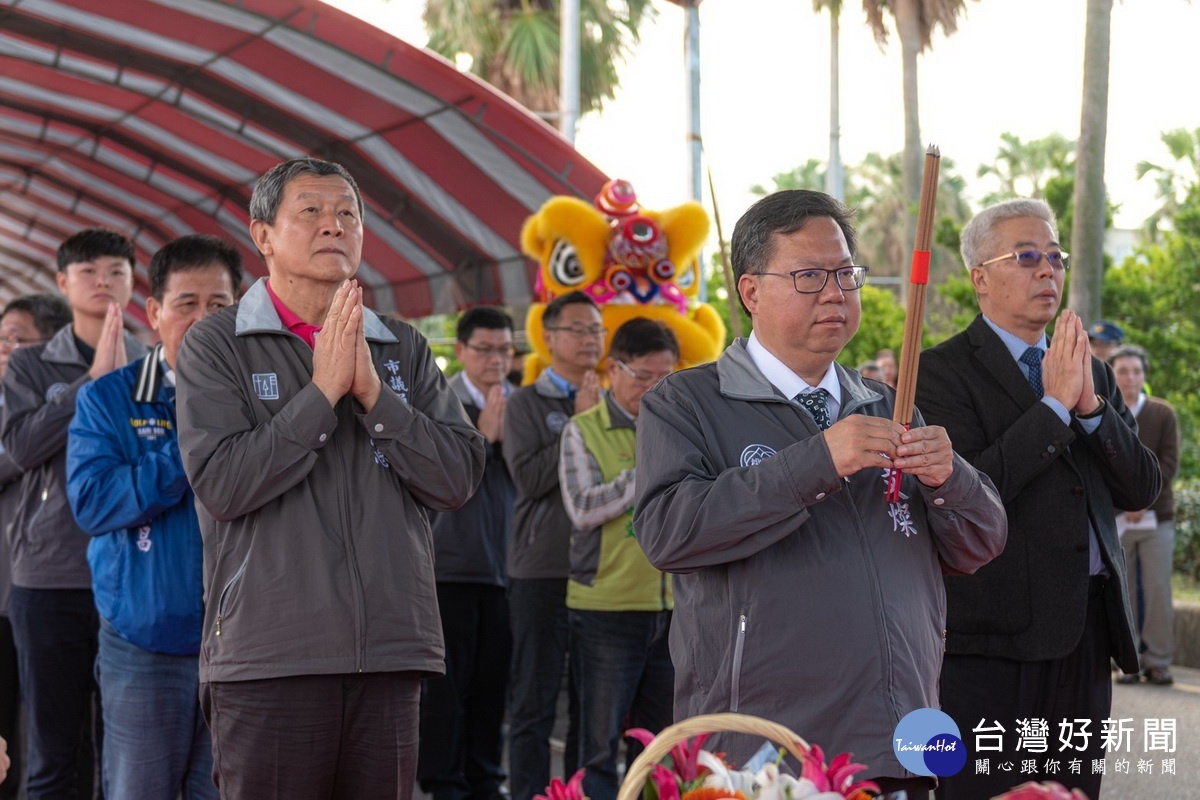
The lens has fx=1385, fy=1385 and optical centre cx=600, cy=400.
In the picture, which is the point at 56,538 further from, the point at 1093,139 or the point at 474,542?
the point at 1093,139

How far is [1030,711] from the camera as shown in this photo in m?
3.81

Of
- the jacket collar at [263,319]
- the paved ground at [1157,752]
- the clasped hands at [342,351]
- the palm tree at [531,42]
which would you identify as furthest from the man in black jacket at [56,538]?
the palm tree at [531,42]

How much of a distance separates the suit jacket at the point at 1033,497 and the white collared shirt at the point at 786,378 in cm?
83

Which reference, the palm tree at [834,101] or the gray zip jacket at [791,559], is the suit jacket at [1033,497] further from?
the palm tree at [834,101]

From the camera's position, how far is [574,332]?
6.17m

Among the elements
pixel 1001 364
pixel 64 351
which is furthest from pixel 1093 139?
pixel 64 351

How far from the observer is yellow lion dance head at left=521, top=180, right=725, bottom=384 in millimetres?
7168

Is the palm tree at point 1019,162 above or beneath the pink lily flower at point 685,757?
above

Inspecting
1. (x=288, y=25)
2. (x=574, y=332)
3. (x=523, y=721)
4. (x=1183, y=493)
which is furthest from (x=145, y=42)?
(x=1183, y=493)

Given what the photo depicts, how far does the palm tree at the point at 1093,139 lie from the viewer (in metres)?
Answer: 11.9

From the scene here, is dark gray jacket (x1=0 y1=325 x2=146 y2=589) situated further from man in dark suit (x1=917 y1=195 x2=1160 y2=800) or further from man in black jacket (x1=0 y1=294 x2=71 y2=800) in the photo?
man in dark suit (x1=917 y1=195 x2=1160 y2=800)

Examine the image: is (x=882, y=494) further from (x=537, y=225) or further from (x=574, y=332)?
(x=537, y=225)

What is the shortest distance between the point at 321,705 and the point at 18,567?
7.67 feet

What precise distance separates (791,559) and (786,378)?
425 millimetres
